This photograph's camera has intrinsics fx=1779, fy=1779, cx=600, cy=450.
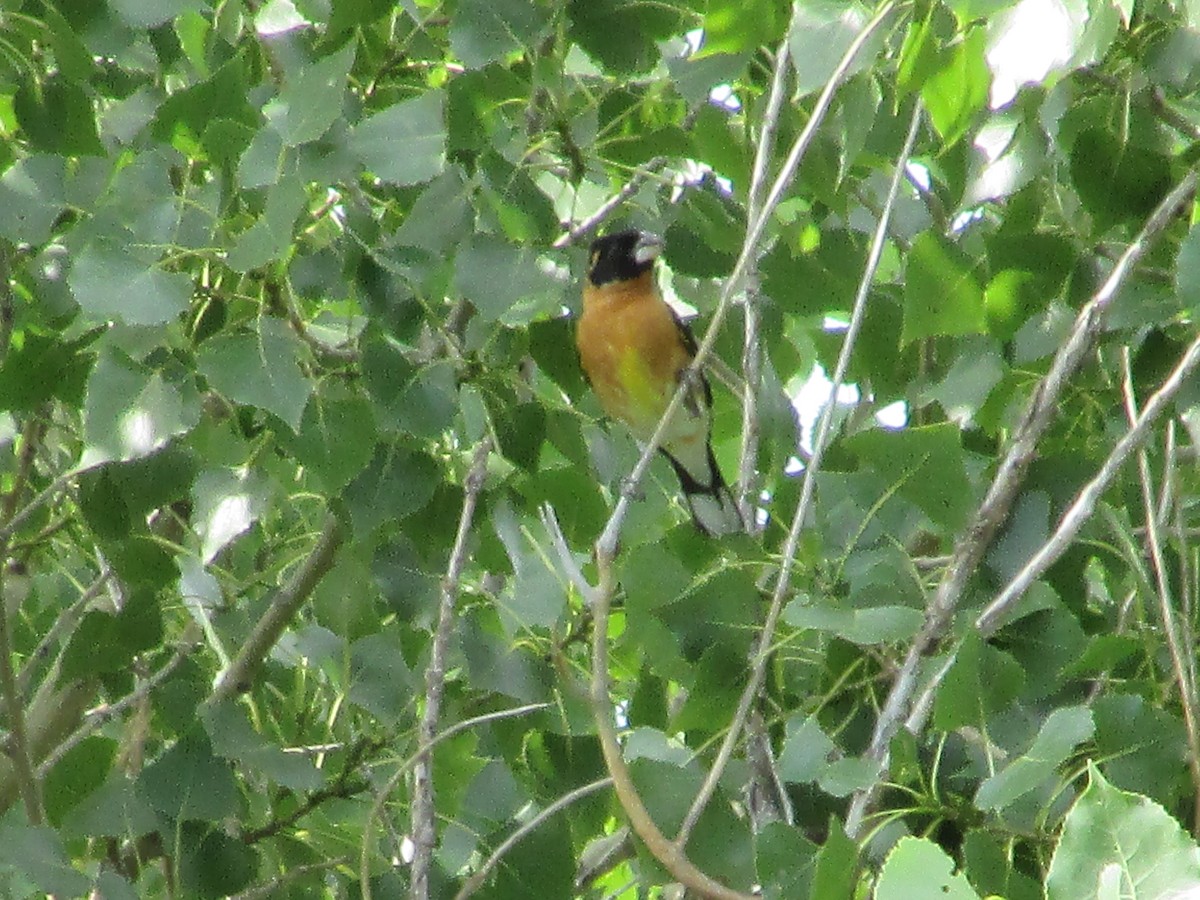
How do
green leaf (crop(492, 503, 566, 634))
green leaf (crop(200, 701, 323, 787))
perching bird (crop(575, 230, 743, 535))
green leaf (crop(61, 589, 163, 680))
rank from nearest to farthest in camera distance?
1. green leaf (crop(492, 503, 566, 634))
2. green leaf (crop(200, 701, 323, 787))
3. green leaf (crop(61, 589, 163, 680))
4. perching bird (crop(575, 230, 743, 535))

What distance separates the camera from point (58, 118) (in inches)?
123

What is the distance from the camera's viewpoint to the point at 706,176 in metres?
3.44

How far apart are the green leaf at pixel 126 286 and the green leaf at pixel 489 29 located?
569mm

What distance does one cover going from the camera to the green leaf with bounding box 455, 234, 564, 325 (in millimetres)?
2699

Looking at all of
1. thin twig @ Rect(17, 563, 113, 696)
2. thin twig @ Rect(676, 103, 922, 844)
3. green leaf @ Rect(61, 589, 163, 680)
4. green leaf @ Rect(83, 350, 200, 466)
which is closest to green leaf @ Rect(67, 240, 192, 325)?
green leaf @ Rect(83, 350, 200, 466)

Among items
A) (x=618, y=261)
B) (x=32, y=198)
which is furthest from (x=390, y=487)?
(x=618, y=261)

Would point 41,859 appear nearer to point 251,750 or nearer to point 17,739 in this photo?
point 251,750

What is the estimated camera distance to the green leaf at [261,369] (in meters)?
2.50

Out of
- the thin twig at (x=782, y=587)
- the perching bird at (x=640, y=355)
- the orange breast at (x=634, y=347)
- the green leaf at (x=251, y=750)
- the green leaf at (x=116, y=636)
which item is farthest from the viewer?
the orange breast at (x=634, y=347)

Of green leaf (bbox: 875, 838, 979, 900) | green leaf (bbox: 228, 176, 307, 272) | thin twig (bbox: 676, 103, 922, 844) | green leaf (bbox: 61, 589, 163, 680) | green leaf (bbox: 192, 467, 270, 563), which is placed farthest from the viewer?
green leaf (bbox: 61, 589, 163, 680)

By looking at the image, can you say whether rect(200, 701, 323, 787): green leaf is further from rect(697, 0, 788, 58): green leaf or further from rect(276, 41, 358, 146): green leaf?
rect(697, 0, 788, 58): green leaf

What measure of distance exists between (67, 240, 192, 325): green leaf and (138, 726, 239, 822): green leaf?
80cm

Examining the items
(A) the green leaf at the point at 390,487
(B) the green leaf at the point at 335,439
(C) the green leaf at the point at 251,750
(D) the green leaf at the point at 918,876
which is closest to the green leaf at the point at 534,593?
(A) the green leaf at the point at 390,487

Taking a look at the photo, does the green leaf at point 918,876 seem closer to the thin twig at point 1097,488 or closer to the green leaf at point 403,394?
the thin twig at point 1097,488
